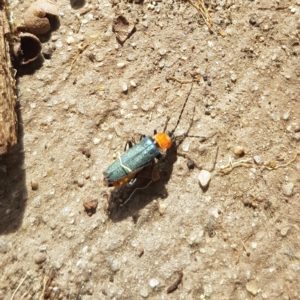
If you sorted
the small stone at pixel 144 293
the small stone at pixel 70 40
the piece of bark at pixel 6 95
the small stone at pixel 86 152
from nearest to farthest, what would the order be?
the piece of bark at pixel 6 95 → the small stone at pixel 144 293 → the small stone at pixel 86 152 → the small stone at pixel 70 40

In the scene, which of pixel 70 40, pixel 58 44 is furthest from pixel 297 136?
pixel 58 44

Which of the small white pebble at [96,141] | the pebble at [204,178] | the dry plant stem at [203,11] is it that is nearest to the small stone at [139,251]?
the pebble at [204,178]

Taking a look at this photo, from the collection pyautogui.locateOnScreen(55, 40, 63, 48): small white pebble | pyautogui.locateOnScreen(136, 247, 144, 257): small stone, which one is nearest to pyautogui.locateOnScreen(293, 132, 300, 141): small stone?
pyautogui.locateOnScreen(136, 247, 144, 257): small stone

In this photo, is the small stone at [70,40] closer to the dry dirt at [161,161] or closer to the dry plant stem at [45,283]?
the dry dirt at [161,161]

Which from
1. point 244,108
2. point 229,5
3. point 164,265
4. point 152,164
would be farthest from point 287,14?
point 164,265

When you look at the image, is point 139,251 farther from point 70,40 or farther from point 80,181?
point 70,40

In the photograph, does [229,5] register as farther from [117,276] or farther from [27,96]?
[117,276]
